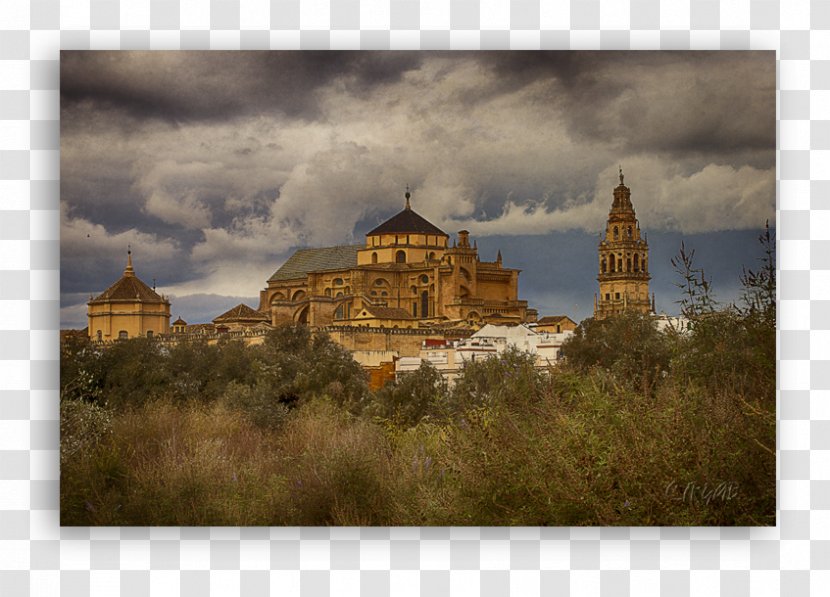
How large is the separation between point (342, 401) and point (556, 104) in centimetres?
223

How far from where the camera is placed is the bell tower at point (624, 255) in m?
6.82

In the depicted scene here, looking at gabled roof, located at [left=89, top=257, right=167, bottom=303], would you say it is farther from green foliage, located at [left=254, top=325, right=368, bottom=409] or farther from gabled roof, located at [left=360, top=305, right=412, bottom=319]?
gabled roof, located at [left=360, top=305, right=412, bottom=319]

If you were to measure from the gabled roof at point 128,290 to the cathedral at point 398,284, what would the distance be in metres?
0.70

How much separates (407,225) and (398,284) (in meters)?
0.48

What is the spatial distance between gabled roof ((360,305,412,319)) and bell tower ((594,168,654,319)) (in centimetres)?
129

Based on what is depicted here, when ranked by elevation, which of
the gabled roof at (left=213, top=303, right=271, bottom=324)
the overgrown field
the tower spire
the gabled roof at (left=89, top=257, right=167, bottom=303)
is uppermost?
the tower spire

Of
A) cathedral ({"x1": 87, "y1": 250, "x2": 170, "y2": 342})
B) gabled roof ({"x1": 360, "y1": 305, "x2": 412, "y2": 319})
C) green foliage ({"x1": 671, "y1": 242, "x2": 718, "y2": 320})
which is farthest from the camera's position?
gabled roof ({"x1": 360, "y1": 305, "x2": 412, "y2": 319})

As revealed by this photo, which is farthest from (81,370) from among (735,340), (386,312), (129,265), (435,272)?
(735,340)

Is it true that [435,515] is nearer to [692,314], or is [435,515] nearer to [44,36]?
[692,314]

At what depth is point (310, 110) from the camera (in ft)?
22.5

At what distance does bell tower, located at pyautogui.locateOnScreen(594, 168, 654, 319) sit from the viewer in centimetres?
682

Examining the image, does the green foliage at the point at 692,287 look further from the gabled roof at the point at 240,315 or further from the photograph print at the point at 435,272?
the gabled roof at the point at 240,315

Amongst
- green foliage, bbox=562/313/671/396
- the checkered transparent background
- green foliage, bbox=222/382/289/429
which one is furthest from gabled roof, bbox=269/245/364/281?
green foliage, bbox=562/313/671/396

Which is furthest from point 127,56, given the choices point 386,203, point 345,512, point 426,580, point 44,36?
point 426,580
